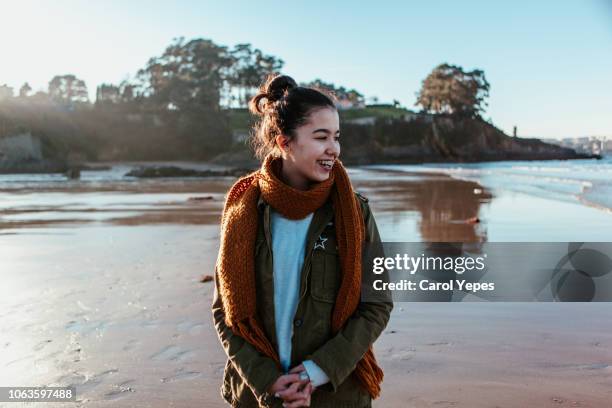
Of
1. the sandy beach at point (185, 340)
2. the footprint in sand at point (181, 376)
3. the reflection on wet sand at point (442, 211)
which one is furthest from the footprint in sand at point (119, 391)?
the reflection on wet sand at point (442, 211)

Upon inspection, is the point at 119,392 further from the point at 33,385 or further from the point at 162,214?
the point at 162,214

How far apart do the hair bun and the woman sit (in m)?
0.03

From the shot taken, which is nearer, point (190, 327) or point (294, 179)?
point (294, 179)

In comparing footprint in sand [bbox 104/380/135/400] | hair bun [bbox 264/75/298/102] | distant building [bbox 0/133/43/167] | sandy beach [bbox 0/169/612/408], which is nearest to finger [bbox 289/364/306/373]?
hair bun [bbox 264/75/298/102]

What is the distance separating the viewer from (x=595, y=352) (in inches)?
139

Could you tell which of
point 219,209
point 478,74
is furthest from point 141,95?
point 478,74

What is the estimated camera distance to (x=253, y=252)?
190cm

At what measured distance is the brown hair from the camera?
195 cm

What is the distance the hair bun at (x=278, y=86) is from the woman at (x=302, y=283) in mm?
25

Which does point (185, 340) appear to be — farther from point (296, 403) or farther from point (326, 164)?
point (326, 164)

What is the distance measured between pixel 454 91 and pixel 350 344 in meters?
92.0

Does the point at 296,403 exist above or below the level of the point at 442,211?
above

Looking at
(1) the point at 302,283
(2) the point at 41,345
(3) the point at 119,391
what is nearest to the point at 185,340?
(3) the point at 119,391

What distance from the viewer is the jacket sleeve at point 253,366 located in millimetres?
1812
